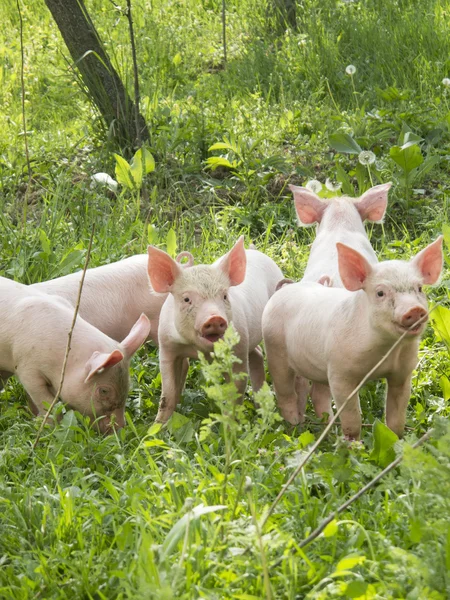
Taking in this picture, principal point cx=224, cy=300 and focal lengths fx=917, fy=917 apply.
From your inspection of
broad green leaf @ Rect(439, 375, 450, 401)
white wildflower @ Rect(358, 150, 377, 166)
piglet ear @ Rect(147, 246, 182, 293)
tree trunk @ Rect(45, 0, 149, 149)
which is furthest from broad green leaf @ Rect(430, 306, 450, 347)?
tree trunk @ Rect(45, 0, 149, 149)

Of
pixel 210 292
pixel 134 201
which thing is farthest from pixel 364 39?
pixel 210 292

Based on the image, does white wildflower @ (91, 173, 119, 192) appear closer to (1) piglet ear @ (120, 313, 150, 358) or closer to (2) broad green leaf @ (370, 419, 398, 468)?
(1) piglet ear @ (120, 313, 150, 358)

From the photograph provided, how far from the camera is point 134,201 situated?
Result: 588 centimetres

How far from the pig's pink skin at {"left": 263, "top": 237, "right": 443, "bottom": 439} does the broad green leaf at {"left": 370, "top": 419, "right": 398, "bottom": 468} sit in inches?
9.5

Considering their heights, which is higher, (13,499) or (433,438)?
(433,438)

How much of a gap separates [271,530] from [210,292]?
117 centimetres

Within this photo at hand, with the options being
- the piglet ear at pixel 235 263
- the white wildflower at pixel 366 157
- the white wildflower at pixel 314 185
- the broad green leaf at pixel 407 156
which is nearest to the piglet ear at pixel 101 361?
the piglet ear at pixel 235 263

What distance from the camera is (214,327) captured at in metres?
3.48

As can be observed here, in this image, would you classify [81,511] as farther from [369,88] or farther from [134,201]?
[369,88]

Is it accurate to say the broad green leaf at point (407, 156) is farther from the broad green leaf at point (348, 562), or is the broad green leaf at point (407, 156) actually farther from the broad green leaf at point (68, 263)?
the broad green leaf at point (348, 562)

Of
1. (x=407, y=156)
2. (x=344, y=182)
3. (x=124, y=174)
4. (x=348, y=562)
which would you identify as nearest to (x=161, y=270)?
(x=348, y=562)

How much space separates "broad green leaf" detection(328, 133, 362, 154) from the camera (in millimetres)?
5938

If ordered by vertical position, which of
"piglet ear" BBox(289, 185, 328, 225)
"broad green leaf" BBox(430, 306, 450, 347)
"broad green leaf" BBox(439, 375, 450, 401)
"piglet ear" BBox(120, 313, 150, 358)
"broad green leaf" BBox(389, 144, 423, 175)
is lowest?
"broad green leaf" BBox(439, 375, 450, 401)

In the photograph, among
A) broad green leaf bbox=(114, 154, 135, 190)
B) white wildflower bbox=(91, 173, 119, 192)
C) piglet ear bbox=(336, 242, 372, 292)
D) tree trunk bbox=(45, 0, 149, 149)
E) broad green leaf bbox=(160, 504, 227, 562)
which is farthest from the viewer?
tree trunk bbox=(45, 0, 149, 149)
